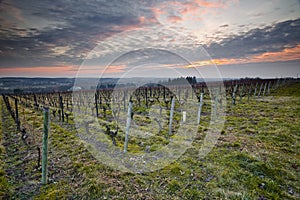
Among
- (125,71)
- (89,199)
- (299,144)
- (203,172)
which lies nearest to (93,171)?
(89,199)

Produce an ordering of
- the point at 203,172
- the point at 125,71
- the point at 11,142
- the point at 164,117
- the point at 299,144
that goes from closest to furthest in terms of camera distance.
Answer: the point at 203,172 → the point at 299,144 → the point at 11,142 → the point at 125,71 → the point at 164,117

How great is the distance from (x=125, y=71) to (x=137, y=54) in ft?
3.80

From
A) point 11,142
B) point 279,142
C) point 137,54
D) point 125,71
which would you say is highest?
point 137,54

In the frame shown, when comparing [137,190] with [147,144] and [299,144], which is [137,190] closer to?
[147,144]

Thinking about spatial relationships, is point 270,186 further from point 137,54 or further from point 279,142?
point 137,54

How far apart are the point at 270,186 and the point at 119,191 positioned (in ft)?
13.4

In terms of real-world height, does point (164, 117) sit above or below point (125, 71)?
below

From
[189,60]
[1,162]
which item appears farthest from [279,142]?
[1,162]

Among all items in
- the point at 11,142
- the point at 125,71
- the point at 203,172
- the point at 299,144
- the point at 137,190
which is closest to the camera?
the point at 137,190

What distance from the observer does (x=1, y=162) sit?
19.2ft

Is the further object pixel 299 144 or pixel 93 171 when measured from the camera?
pixel 299 144

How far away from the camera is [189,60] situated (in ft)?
24.1

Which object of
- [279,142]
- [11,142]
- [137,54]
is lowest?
[11,142]

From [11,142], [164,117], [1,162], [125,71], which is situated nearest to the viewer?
[1,162]
